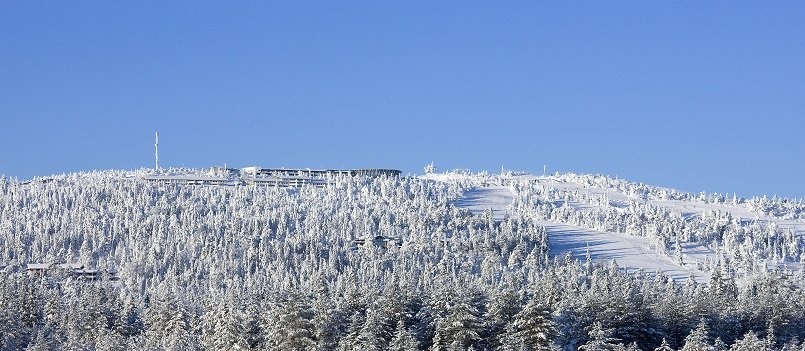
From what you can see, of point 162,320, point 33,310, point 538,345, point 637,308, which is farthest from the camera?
point 33,310

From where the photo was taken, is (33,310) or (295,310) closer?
A: (295,310)

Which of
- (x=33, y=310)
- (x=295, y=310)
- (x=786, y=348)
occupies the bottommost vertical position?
(x=786, y=348)

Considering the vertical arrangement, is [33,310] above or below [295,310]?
above

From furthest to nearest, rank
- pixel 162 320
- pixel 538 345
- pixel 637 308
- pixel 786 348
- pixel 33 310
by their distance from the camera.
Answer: pixel 33 310 < pixel 162 320 < pixel 637 308 < pixel 786 348 < pixel 538 345

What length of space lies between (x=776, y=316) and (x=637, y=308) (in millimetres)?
20890

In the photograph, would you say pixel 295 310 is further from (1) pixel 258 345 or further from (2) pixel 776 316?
(2) pixel 776 316

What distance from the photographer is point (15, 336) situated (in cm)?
13350

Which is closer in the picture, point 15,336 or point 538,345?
point 538,345

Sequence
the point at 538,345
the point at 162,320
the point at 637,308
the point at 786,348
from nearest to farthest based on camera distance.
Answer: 1. the point at 538,345
2. the point at 786,348
3. the point at 637,308
4. the point at 162,320

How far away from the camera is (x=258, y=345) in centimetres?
A: 11938

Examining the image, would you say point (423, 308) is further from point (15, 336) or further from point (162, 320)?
point (15, 336)

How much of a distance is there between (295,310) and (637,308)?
42742 mm

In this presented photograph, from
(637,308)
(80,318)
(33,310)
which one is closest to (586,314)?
(637,308)

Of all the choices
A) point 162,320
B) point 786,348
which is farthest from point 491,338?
point 162,320
